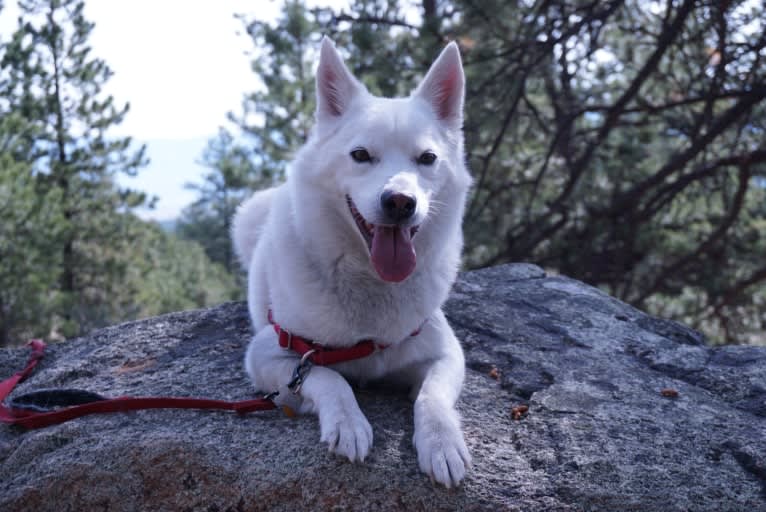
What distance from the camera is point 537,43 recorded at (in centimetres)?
662

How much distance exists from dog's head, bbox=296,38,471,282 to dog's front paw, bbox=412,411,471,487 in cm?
60

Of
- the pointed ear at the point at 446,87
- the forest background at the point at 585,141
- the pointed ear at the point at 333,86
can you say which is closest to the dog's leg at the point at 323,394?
the pointed ear at the point at 333,86

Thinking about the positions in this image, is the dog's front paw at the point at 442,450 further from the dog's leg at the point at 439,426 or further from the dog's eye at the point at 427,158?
the dog's eye at the point at 427,158

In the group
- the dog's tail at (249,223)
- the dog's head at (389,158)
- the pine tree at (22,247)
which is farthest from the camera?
the pine tree at (22,247)

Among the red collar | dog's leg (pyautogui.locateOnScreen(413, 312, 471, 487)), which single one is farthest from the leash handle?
dog's leg (pyautogui.locateOnScreen(413, 312, 471, 487))

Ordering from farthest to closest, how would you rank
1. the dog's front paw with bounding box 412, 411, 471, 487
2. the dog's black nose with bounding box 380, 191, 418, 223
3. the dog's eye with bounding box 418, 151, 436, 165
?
the dog's eye with bounding box 418, 151, 436, 165 → the dog's black nose with bounding box 380, 191, 418, 223 → the dog's front paw with bounding box 412, 411, 471, 487

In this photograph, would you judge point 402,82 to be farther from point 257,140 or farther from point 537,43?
point 257,140

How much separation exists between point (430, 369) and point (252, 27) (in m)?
8.60

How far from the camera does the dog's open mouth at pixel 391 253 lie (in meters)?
2.71

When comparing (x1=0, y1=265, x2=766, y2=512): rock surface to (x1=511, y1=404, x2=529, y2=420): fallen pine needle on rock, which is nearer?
(x1=0, y1=265, x2=766, y2=512): rock surface

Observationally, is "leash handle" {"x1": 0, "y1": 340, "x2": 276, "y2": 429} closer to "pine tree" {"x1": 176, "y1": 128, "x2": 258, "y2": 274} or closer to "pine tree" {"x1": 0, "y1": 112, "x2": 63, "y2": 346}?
"pine tree" {"x1": 0, "y1": 112, "x2": 63, "y2": 346}

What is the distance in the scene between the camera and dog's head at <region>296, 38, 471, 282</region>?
267 centimetres

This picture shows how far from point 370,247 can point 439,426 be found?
778mm

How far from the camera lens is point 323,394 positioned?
256cm
